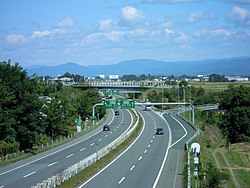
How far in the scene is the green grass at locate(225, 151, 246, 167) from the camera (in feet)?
123

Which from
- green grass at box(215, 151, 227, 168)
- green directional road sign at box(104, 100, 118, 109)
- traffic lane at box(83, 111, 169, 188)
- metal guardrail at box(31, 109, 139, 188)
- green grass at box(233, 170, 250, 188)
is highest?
green directional road sign at box(104, 100, 118, 109)

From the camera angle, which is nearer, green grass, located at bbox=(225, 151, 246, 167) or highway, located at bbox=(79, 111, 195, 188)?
highway, located at bbox=(79, 111, 195, 188)

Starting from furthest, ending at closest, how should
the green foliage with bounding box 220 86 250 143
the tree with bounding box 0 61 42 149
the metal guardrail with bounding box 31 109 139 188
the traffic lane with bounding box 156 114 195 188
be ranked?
the green foliage with bounding box 220 86 250 143 < the tree with bounding box 0 61 42 149 < the traffic lane with bounding box 156 114 195 188 < the metal guardrail with bounding box 31 109 139 188

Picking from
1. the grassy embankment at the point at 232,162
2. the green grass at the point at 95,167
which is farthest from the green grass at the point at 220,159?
the green grass at the point at 95,167

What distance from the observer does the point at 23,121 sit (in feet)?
140

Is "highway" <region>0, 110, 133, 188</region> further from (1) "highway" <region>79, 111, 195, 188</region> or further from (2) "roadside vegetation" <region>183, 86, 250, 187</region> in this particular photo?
(2) "roadside vegetation" <region>183, 86, 250, 187</region>

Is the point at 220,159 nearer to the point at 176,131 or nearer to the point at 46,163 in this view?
the point at 46,163

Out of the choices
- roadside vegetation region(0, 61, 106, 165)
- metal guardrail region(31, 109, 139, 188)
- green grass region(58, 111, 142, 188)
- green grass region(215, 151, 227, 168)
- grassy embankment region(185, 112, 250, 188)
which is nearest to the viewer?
metal guardrail region(31, 109, 139, 188)

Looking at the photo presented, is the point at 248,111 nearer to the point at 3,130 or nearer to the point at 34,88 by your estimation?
the point at 34,88

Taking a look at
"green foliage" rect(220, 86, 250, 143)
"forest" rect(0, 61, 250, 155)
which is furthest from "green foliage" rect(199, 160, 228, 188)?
"green foliage" rect(220, 86, 250, 143)

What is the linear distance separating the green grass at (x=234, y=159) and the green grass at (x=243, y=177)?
3.19 metres

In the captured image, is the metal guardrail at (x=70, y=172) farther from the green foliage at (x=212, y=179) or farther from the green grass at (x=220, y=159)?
the green grass at (x=220, y=159)

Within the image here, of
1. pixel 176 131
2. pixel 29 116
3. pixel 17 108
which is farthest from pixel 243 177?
pixel 176 131

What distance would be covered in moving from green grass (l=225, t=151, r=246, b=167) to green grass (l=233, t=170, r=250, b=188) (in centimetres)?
319
